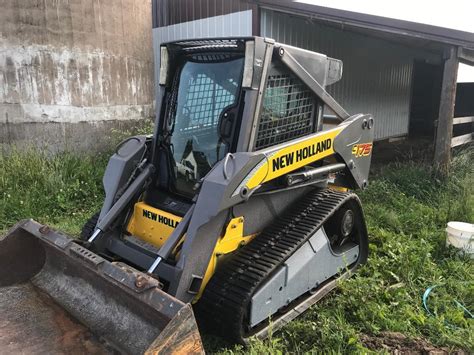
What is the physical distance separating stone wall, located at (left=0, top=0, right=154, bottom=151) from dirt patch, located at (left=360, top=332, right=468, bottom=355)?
221 inches

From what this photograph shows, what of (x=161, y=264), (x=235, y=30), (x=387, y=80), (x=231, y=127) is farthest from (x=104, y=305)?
(x=387, y=80)

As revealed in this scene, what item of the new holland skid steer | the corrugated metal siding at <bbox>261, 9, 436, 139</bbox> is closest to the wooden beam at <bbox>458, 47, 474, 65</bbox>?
the corrugated metal siding at <bbox>261, 9, 436, 139</bbox>

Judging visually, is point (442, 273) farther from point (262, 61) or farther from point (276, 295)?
point (262, 61)

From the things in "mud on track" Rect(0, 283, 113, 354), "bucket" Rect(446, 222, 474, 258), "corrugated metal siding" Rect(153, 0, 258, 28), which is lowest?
"bucket" Rect(446, 222, 474, 258)

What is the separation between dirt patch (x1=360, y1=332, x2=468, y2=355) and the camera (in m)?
2.88

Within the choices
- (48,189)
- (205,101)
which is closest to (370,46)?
(48,189)

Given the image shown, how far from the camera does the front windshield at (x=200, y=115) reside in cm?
310

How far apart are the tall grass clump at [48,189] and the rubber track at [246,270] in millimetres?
2812

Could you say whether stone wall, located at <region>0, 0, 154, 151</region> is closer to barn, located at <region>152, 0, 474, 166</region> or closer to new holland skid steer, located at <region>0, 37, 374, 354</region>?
barn, located at <region>152, 0, 474, 166</region>

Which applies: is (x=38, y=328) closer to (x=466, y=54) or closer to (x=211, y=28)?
(x=211, y=28)

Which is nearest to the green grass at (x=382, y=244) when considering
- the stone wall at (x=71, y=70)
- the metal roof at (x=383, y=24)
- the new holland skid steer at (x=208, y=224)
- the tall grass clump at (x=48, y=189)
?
the tall grass clump at (x=48, y=189)

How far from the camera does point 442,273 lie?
395 cm

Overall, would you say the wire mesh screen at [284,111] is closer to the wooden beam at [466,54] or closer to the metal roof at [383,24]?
the metal roof at [383,24]

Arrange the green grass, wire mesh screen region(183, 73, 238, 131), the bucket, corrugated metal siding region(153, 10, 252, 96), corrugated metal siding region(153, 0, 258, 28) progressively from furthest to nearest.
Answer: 1. corrugated metal siding region(153, 0, 258, 28)
2. corrugated metal siding region(153, 10, 252, 96)
3. the bucket
4. wire mesh screen region(183, 73, 238, 131)
5. the green grass
